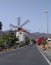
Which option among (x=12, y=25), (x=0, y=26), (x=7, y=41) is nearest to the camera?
(x=7, y=41)

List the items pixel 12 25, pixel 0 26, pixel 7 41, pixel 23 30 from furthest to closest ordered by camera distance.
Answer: pixel 23 30, pixel 12 25, pixel 0 26, pixel 7 41

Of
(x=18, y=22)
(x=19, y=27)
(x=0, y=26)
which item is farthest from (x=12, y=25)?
(x=0, y=26)

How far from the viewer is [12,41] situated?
100125mm

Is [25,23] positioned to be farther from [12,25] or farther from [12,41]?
[12,41]

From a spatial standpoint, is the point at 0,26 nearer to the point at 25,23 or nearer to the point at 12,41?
the point at 12,41

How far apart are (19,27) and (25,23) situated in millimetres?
5451

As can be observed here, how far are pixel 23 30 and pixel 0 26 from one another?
88.6m

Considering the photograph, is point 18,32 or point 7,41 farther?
point 18,32

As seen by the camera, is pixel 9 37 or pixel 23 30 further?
pixel 23 30

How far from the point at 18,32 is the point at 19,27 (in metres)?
3.08

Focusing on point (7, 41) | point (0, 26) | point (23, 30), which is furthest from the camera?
point (23, 30)

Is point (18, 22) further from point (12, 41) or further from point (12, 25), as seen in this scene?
point (12, 41)

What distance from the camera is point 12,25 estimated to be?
179 metres

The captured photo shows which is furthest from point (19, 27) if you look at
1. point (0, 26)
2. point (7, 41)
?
point (7, 41)
